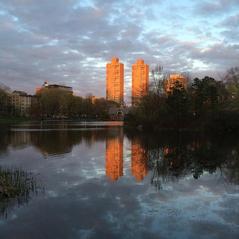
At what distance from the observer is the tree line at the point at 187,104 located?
217 ft

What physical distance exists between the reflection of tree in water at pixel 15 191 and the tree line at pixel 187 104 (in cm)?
4499

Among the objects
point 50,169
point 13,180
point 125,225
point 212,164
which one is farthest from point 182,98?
point 125,225

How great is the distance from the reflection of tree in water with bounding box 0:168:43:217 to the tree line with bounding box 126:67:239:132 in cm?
4499

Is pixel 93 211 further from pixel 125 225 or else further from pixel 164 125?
pixel 164 125

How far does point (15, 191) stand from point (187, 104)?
55.6m

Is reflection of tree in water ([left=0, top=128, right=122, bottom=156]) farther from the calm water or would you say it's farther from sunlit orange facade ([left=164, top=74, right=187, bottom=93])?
sunlit orange facade ([left=164, top=74, right=187, bottom=93])

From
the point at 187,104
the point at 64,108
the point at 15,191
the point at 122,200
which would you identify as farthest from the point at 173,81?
the point at 64,108

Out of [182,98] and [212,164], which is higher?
[182,98]

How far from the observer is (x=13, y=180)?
16844 millimetres

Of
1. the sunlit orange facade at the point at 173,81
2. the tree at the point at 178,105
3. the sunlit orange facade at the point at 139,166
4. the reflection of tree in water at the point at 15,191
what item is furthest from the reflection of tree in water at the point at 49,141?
the sunlit orange facade at the point at 173,81

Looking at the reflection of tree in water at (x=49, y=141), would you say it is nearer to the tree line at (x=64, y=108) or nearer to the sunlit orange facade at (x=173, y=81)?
the sunlit orange facade at (x=173, y=81)

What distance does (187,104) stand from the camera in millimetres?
67812

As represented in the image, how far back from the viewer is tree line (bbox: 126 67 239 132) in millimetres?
66188

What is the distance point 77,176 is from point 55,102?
146967 mm
